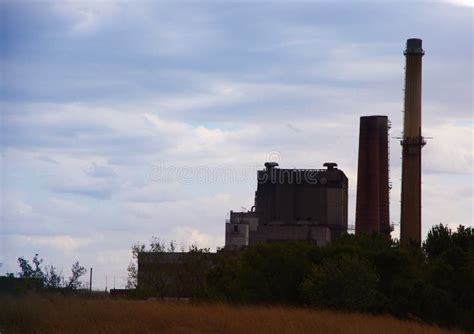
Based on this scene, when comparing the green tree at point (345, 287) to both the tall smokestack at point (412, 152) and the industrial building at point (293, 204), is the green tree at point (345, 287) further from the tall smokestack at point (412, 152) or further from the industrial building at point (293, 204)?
the industrial building at point (293, 204)

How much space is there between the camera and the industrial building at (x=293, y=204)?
88.1 metres

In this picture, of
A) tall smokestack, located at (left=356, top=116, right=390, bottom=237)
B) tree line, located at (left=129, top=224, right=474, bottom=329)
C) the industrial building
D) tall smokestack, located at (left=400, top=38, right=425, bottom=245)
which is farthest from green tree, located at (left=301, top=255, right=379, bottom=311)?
the industrial building

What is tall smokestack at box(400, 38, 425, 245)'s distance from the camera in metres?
73.0

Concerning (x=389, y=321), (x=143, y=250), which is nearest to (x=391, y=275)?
(x=389, y=321)

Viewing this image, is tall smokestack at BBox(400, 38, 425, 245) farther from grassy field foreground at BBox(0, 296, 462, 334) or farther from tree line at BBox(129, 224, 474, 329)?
grassy field foreground at BBox(0, 296, 462, 334)

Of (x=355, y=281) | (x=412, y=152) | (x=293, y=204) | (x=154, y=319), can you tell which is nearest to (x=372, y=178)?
(x=412, y=152)

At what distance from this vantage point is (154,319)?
89.2 ft

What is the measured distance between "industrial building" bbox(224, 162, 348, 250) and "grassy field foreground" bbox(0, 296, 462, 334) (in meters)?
56.4

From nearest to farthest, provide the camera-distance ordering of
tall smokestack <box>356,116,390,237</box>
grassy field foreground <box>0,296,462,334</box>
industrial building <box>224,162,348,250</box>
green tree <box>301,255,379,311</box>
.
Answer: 1. grassy field foreground <box>0,296,462,334</box>
2. green tree <box>301,255,379,311</box>
3. tall smokestack <box>356,116,390,237</box>
4. industrial building <box>224,162,348,250</box>

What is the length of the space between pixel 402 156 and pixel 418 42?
9579mm

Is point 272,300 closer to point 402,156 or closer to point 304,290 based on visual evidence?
point 304,290

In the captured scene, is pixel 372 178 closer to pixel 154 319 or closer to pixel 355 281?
pixel 355 281

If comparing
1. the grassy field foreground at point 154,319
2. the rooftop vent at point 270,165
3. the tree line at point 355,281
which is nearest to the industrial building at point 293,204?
the rooftop vent at point 270,165

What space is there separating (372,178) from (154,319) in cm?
5415
